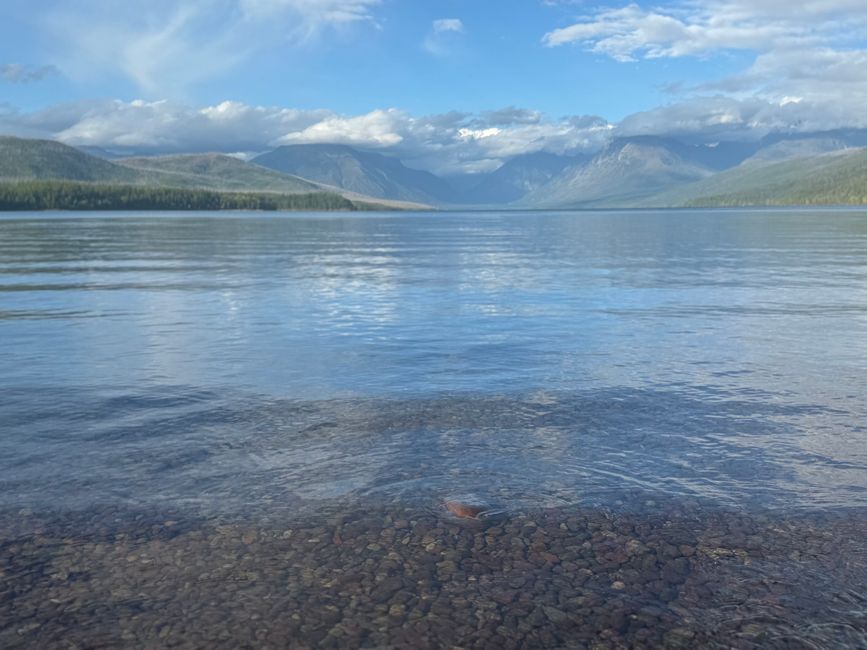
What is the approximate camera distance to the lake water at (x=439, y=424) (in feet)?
41.0

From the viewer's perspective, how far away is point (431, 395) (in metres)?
21.2

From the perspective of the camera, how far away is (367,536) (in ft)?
41.2

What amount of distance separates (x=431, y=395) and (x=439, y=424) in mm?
2714

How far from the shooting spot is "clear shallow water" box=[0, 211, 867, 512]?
14820mm

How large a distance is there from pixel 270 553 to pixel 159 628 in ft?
7.44

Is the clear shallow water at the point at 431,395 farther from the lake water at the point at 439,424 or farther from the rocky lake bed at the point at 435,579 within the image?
the rocky lake bed at the point at 435,579

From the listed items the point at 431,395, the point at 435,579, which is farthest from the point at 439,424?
the point at 435,579

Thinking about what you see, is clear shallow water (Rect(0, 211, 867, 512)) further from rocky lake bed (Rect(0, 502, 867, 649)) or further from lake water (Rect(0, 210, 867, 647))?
rocky lake bed (Rect(0, 502, 867, 649))

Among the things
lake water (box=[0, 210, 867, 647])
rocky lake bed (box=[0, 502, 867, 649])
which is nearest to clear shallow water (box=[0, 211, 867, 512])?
lake water (box=[0, 210, 867, 647])

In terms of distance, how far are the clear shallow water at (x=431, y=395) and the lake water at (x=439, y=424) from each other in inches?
3.5

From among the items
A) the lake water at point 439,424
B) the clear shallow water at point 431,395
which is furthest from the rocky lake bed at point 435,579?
the clear shallow water at point 431,395

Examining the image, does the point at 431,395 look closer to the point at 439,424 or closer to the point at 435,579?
the point at 439,424

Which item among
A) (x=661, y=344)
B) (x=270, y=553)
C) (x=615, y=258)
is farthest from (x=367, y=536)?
(x=615, y=258)

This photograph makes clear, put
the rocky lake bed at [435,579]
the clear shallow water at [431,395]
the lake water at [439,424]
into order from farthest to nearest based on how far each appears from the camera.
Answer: the clear shallow water at [431,395] → the lake water at [439,424] → the rocky lake bed at [435,579]
